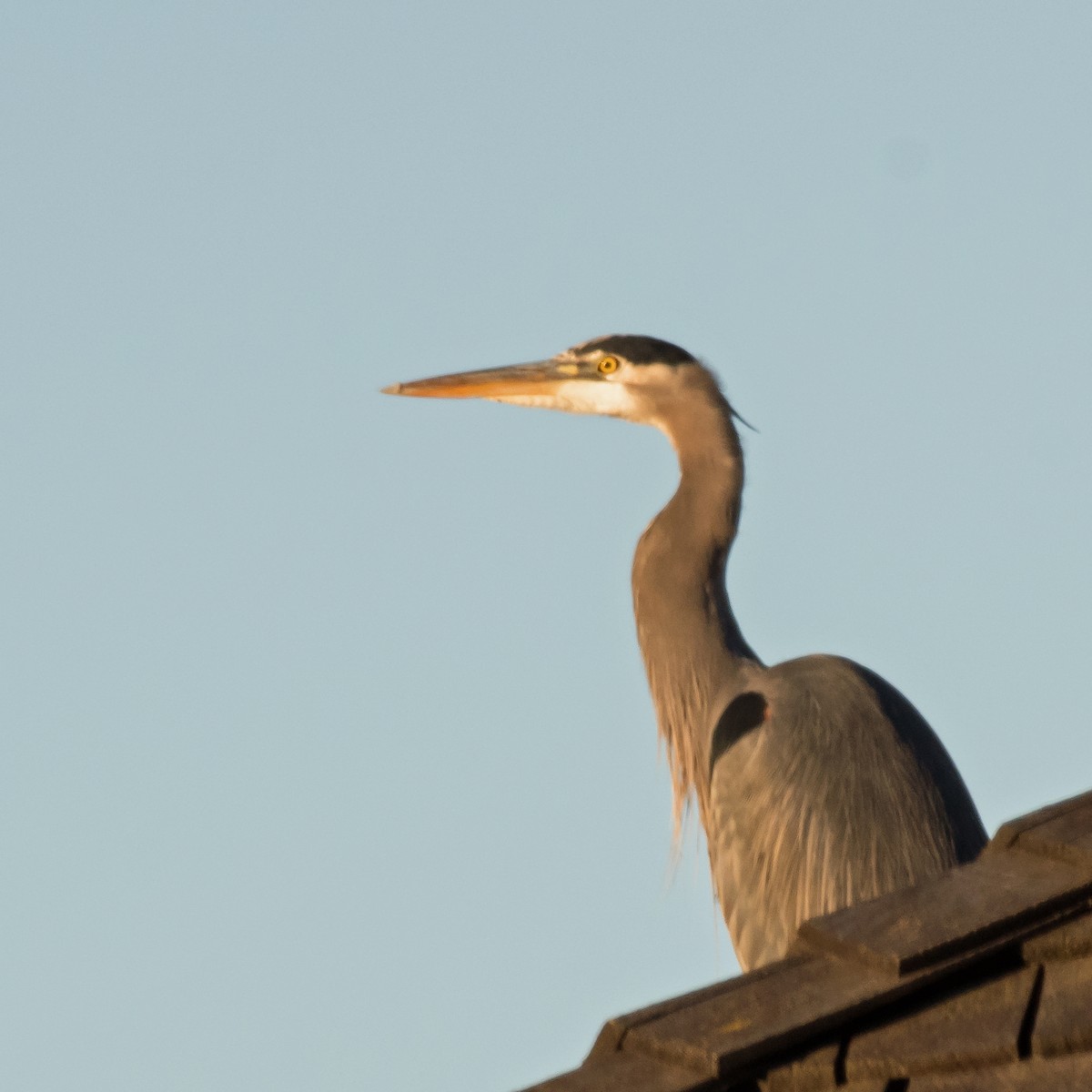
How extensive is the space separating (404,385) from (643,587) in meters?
1.52

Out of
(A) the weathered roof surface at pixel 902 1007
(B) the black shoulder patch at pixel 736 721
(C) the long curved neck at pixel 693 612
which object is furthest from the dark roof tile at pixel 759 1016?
(C) the long curved neck at pixel 693 612

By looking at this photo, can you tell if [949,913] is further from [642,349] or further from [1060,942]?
[642,349]

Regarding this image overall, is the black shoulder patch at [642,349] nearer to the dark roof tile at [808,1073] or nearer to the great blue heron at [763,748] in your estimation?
the great blue heron at [763,748]

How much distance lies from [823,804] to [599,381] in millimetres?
2288

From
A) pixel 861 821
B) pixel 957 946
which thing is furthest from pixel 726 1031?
pixel 861 821

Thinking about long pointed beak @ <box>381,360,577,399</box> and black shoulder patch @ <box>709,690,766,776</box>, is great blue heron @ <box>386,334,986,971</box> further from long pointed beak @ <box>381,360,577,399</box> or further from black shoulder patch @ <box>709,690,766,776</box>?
long pointed beak @ <box>381,360,577,399</box>

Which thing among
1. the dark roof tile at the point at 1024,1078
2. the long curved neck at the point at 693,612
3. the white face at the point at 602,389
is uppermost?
the white face at the point at 602,389

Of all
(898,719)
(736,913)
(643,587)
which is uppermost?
(643,587)

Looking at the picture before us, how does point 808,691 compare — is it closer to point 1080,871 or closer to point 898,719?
point 898,719

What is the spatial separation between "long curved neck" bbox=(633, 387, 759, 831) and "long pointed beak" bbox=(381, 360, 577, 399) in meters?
0.97

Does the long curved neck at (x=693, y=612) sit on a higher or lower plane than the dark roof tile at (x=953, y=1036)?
higher

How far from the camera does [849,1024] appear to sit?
7.01 ft

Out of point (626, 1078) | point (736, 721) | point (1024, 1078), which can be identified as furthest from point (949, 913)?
point (736, 721)

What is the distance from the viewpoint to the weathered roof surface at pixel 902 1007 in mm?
2061
